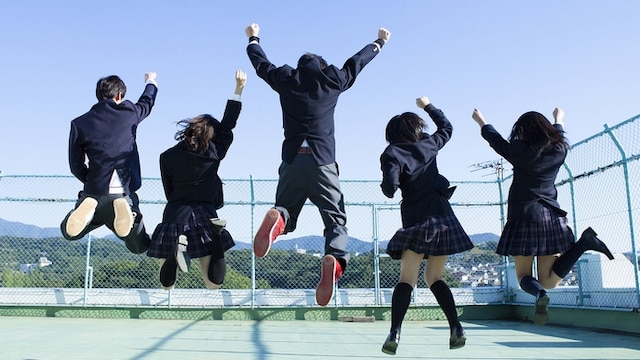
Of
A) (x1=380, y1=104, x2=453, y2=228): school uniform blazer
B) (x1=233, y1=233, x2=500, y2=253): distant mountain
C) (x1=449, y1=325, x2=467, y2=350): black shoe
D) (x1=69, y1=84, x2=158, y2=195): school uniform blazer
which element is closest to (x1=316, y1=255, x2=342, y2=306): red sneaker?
(x1=380, y1=104, x2=453, y2=228): school uniform blazer

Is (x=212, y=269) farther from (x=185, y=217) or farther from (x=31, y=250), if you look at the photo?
(x=31, y=250)

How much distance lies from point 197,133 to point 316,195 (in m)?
0.94

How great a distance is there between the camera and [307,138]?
3.64 meters

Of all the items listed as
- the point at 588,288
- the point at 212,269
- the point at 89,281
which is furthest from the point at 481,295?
the point at 212,269

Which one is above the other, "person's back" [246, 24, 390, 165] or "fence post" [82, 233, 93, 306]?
"person's back" [246, 24, 390, 165]

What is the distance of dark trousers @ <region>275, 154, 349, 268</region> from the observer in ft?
11.8

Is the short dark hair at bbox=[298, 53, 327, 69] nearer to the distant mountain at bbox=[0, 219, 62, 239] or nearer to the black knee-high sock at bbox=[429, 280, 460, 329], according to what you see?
the black knee-high sock at bbox=[429, 280, 460, 329]

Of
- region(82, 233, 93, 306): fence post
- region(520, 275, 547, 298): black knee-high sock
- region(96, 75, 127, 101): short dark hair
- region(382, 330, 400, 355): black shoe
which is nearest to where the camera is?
region(382, 330, 400, 355): black shoe

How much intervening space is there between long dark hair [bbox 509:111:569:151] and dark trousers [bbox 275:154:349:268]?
4.41 feet

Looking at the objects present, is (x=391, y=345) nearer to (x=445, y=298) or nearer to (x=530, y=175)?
(x=445, y=298)

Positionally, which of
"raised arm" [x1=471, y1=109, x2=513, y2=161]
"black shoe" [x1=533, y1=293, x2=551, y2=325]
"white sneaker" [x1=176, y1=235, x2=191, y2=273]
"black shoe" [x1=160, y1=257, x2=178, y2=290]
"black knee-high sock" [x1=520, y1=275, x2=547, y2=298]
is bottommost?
"black shoe" [x1=533, y1=293, x2=551, y2=325]

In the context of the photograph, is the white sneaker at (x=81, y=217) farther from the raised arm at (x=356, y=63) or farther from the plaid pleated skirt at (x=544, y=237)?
the plaid pleated skirt at (x=544, y=237)

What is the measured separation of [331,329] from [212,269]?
16.6 ft

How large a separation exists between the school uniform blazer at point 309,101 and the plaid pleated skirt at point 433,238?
0.68m
